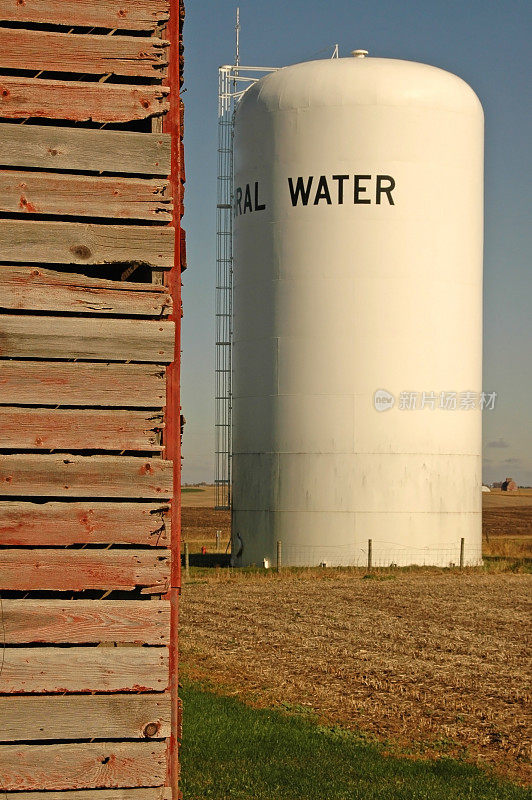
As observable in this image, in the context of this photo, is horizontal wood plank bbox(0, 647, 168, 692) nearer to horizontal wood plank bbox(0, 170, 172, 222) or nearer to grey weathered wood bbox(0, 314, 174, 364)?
grey weathered wood bbox(0, 314, 174, 364)

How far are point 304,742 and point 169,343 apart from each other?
5.70 m

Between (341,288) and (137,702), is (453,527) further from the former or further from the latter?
(137,702)

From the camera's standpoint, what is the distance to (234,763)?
11.1m

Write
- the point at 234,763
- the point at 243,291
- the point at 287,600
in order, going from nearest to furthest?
1. the point at 234,763
2. the point at 287,600
3. the point at 243,291

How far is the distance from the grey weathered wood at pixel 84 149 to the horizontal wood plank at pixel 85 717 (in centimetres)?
326

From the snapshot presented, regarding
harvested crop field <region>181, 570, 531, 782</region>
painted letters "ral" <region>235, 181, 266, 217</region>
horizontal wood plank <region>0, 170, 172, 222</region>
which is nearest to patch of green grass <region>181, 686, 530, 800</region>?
harvested crop field <region>181, 570, 531, 782</region>

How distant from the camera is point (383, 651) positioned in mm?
17875

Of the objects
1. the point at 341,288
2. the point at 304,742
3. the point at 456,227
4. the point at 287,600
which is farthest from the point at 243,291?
the point at 304,742

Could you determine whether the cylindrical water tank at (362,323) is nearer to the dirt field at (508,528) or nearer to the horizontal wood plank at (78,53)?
the dirt field at (508,528)

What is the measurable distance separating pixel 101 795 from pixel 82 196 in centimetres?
364

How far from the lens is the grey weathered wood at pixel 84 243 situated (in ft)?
24.5

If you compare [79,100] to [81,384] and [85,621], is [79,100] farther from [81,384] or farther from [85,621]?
[85,621]

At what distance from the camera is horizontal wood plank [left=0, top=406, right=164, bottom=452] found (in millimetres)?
7355

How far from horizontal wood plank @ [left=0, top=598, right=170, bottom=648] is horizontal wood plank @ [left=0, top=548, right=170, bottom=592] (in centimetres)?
10
